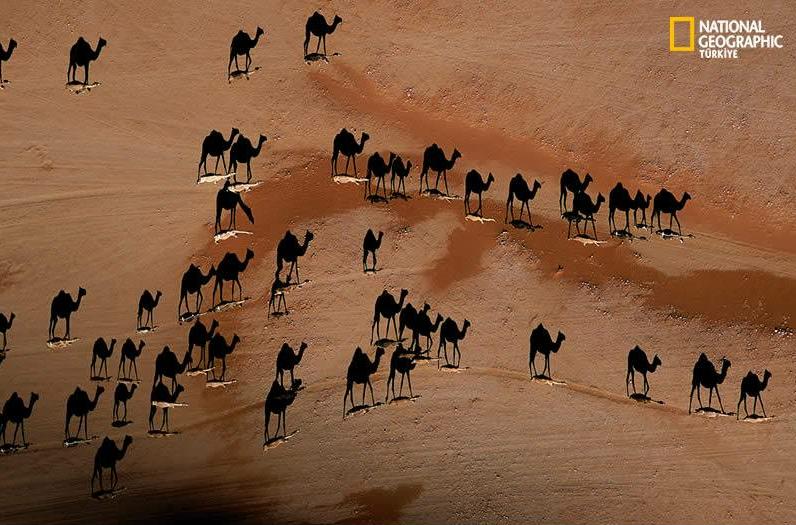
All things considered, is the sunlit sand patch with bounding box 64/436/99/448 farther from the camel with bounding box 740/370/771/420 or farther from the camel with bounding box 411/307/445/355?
the camel with bounding box 740/370/771/420

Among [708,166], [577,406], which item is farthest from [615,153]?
[577,406]

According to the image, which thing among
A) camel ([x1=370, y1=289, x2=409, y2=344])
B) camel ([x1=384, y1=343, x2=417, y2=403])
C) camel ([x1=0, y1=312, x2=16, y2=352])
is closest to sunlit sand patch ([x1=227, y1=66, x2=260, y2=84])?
camel ([x1=370, y1=289, x2=409, y2=344])

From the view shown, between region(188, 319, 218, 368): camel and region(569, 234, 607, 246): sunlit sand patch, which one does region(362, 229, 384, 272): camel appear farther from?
region(569, 234, 607, 246): sunlit sand patch

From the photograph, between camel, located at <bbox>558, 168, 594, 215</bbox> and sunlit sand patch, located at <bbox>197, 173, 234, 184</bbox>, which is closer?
sunlit sand patch, located at <bbox>197, 173, 234, 184</bbox>

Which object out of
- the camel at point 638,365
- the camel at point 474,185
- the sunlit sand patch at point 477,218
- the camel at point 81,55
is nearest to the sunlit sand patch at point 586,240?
the sunlit sand patch at point 477,218

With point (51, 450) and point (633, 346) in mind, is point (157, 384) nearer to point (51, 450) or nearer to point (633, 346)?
point (51, 450)

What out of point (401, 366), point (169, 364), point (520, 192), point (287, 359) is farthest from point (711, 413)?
point (169, 364)

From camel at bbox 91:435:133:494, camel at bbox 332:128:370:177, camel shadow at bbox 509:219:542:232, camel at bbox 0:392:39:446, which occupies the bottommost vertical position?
camel at bbox 91:435:133:494

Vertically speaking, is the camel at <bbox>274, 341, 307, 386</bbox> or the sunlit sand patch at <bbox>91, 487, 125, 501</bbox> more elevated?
the camel at <bbox>274, 341, 307, 386</bbox>
